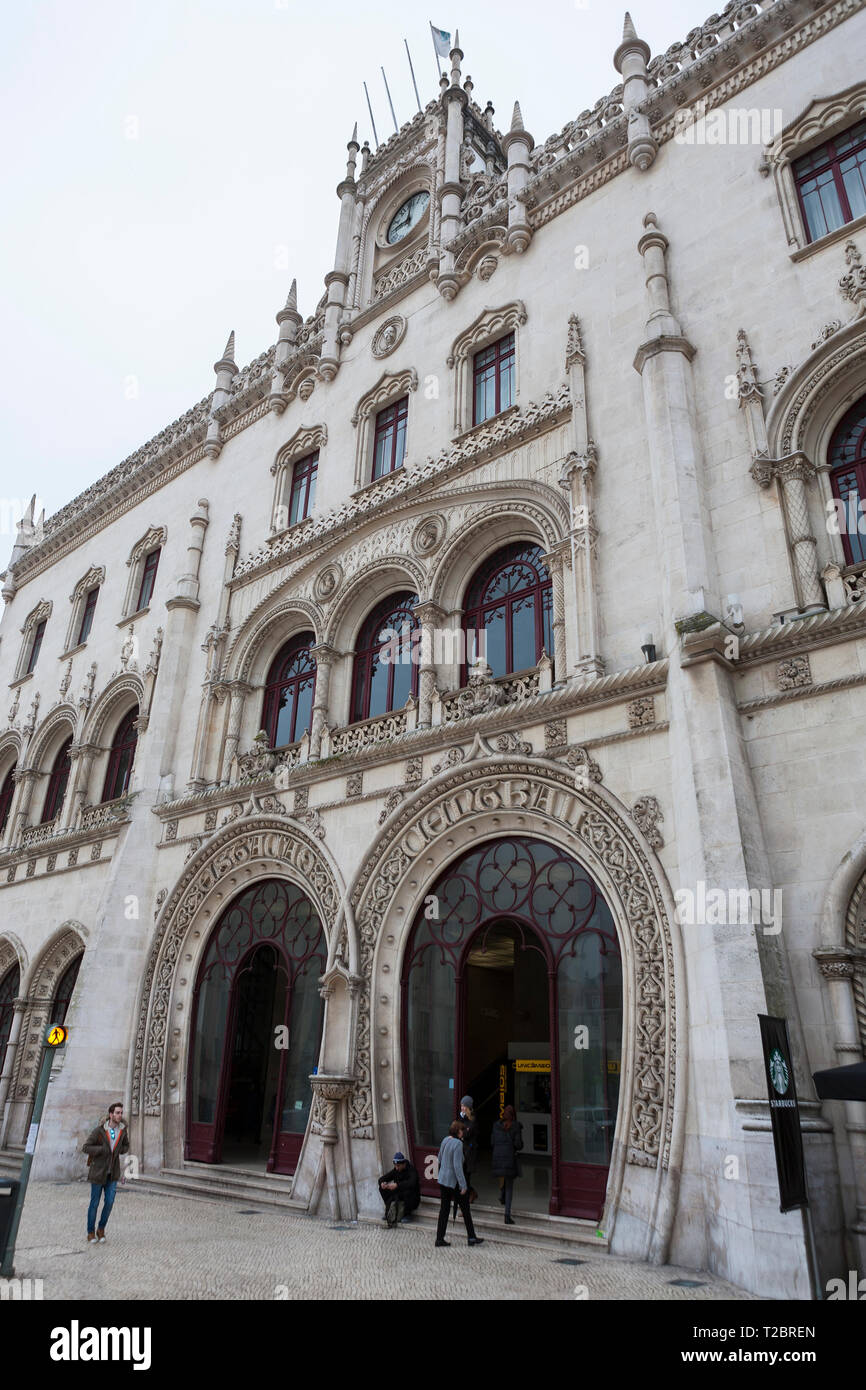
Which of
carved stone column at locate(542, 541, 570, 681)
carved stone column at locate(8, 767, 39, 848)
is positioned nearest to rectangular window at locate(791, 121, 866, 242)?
carved stone column at locate(542, 541, 570, 681)

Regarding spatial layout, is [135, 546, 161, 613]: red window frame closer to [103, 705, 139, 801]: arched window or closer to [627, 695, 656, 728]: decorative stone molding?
[103, 705, 139, 801]: arched window

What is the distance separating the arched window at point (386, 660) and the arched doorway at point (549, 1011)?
156 inches

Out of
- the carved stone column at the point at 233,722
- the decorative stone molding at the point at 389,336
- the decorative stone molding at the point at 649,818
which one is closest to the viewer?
the decorative stone molding at the point at 649,818

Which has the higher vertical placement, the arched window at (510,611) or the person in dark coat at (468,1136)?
the arched window at (510,611)

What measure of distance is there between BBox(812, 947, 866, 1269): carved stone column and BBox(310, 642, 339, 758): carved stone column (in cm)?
962

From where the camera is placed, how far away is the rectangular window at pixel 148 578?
24.7 meters

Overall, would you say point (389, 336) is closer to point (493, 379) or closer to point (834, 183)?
point (493, 379)

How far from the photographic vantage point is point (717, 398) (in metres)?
12.7

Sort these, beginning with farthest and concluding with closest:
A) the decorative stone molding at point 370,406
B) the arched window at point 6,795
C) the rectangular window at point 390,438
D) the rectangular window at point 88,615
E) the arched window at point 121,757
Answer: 1. the rectangular window at point 88,615
2. the arched window at point 6,795
3. the arched window at point 121,757
4. the decorative stone molding at point 370,406
5. the rectangular window at point 390,438

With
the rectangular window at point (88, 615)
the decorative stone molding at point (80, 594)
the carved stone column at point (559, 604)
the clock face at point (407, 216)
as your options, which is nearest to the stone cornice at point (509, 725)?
the carved stone column at point (559, 604)

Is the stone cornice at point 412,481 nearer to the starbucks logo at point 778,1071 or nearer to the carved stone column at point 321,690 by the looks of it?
the carved stone column at point 321,690

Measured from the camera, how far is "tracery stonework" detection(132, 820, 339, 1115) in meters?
15.4

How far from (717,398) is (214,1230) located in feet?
42.9

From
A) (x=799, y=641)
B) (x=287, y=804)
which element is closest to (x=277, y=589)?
(x=287, y=804)
